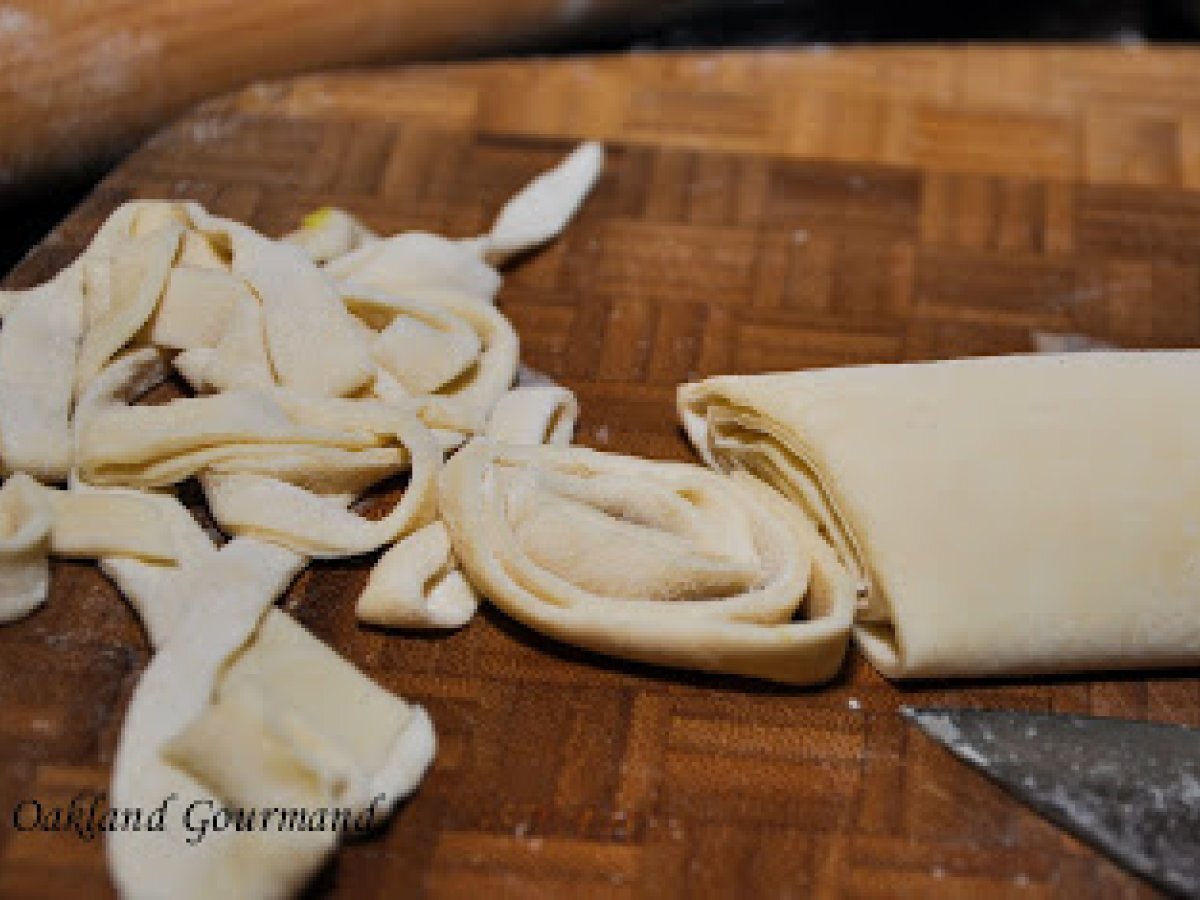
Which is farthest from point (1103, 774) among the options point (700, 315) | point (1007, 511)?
point (700, 315)

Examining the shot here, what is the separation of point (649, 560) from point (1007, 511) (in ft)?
1.07

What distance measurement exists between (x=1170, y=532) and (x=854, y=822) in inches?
15.7

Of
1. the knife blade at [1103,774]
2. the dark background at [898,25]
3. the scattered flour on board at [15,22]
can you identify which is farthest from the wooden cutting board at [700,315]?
the dark background at [898,25]

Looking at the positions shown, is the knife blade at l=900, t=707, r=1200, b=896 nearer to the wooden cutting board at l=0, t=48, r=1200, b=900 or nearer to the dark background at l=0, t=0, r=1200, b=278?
the wooden cutting board at l=0, t=48, r=1200, b=900

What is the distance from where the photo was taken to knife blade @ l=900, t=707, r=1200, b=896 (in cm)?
145

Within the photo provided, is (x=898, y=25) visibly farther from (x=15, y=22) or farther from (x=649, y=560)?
(x=649, y=560)

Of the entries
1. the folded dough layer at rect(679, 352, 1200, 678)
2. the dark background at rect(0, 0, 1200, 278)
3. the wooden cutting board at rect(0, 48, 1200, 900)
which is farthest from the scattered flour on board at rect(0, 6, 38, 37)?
the folded dough layer at rect(679, 352, 1200, 678)

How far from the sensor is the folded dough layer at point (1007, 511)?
1.56m

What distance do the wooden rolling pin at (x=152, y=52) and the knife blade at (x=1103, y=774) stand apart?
1.26 m

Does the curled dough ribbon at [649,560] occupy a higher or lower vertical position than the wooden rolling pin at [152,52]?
lower

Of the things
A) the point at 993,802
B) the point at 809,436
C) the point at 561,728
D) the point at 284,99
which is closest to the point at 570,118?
the point at 284,99

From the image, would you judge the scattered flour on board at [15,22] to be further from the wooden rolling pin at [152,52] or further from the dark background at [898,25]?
the dark background at [898,25]

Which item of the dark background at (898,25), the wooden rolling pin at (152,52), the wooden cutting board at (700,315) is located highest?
the wooden rolling pin at (152,52)

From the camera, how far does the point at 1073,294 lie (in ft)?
6.56
